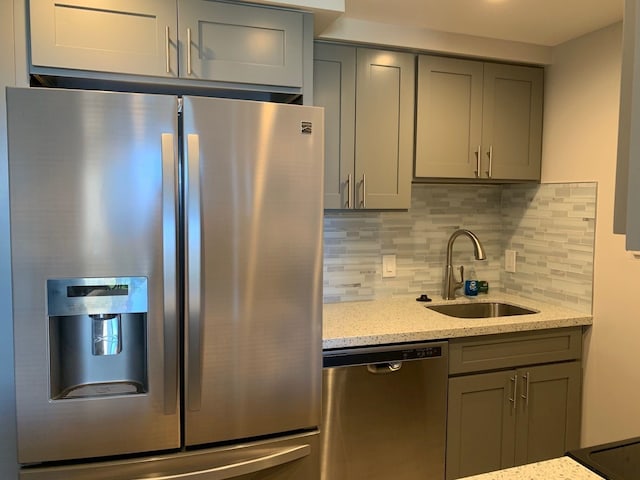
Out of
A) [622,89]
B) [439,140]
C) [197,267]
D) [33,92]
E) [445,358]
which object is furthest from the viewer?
[439,140]

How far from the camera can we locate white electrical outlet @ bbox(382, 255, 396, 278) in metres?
2.61

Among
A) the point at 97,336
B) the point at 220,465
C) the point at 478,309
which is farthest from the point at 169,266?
the point at 478,309

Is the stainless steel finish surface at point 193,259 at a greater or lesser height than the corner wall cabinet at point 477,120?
lesser

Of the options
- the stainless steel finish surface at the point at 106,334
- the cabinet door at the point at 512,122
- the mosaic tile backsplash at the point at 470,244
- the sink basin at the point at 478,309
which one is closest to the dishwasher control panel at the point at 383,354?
the sink basin at the point at 478,309

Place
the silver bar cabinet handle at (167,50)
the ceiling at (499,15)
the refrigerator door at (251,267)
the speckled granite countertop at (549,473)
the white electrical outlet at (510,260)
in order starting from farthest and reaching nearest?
the white electrical outlet at (510,260) < the ceiling at (499,15) < the silver bar cabinet handle at (167,50) < the refrigerator door at (251,267) < the speckled granite countertop at (549,473)

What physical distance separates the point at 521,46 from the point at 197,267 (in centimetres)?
204

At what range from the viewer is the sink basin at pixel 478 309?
8.33ft

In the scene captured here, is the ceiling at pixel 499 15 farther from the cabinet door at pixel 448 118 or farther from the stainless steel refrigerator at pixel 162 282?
the stainless steel refrigerator at pixel 162 282

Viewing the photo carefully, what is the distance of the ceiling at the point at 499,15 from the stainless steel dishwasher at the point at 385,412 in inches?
56.2

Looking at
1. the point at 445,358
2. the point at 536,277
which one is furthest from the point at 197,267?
the point at 536,277

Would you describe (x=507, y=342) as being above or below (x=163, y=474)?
above

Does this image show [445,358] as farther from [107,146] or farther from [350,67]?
[107,146]

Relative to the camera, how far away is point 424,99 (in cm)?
230

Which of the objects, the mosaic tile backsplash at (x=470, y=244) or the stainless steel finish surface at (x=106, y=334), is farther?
the mosaic tile backsplash at (x=470, y=244)
